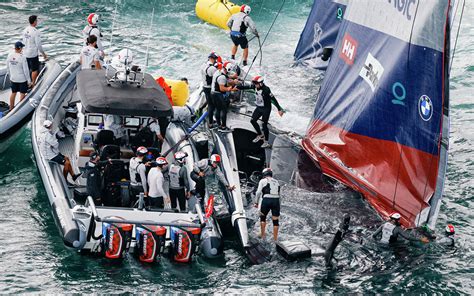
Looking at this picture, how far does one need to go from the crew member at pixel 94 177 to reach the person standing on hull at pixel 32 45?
18.0ft

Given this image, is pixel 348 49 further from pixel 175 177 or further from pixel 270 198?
pixel 175 177

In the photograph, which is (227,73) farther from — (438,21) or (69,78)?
(438,21)

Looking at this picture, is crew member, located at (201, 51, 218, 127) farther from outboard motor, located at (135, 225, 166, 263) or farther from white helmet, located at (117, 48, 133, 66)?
outboard motor, located at (135, 225, 166, 263)

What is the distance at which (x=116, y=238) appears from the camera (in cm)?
1413

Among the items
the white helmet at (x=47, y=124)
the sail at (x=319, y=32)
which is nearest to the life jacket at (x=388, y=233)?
the white helmet at (x=47, y=124)

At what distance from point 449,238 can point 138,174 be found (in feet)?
18.6

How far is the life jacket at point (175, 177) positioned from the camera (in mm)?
15609

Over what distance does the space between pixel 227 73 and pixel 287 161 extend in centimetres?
275

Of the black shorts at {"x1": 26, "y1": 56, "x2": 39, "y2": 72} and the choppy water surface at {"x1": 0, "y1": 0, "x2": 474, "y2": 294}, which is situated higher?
the black shorts at {"x1": 26, "y1": 56, "x2": 39, "y2": 72}

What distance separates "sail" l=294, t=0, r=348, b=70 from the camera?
79.7ft

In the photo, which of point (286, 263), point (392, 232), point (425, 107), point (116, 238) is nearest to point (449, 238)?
point (392, 232)

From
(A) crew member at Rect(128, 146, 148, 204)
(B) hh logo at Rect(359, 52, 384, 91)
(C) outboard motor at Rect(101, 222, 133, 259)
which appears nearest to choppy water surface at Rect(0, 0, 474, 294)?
(C) outboard motor at Rect(101, 222, 133, 259)

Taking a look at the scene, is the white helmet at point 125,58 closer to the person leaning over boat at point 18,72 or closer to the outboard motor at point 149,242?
Result: the person leaning over boat at point 18,72

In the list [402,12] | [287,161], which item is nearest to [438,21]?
[402,12]
